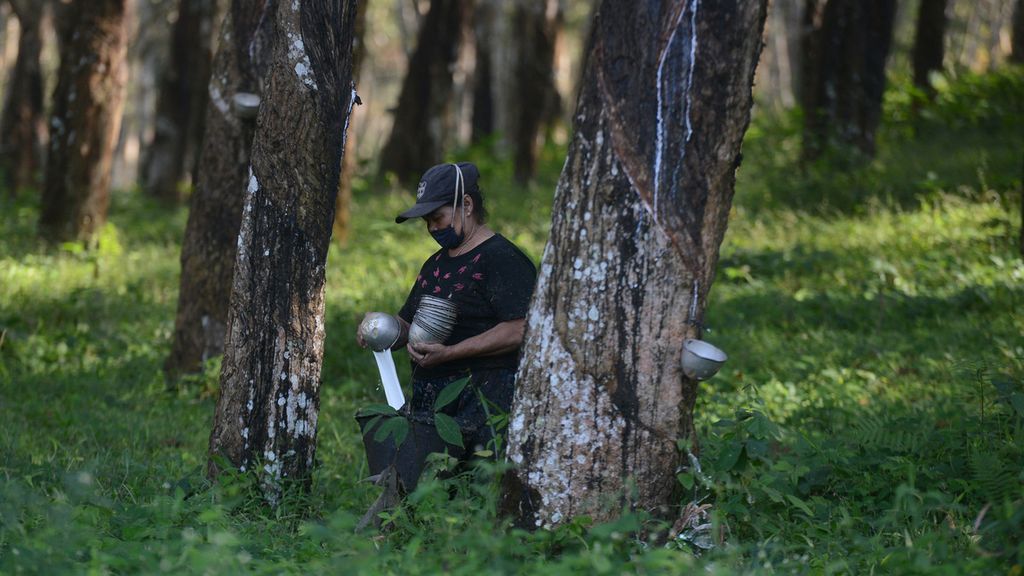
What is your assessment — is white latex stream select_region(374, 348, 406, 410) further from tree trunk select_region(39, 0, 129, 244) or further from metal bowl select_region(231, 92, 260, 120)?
tree trunk select_region(39, 0, 129, 244)

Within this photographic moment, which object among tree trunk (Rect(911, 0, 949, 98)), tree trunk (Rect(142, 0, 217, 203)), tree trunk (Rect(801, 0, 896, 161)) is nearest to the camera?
tree trunk (Rect(801, 0, 896, 161))

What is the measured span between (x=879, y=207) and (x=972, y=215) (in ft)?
3.48

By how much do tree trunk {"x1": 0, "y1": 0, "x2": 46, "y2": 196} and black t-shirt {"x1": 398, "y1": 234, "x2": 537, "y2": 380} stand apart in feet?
49.5

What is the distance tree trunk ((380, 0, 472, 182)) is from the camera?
17.0 metres

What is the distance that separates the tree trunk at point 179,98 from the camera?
18.4 meters

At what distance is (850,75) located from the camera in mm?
14062

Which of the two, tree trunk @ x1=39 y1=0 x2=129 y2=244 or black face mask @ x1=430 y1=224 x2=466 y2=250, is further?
tree trunk @ x1=39 y1=0 x2=129 y2=244

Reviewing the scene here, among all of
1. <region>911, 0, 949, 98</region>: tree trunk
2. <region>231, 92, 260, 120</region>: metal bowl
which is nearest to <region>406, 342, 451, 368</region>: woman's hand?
<region>231, 92, 260, 120</region>: metal bowl

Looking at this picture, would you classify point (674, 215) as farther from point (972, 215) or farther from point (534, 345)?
point (972, 215)

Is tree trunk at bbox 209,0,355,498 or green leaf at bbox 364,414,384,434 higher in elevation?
tree trunk at bbox 209,0,355,498

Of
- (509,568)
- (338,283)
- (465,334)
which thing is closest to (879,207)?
(338,283)

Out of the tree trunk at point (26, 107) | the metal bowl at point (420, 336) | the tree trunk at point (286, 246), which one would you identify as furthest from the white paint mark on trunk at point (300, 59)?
the tree trunk at point (26, 107)

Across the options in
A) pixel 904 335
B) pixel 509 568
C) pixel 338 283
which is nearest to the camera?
pixel 509 568

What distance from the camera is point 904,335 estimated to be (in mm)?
8570
